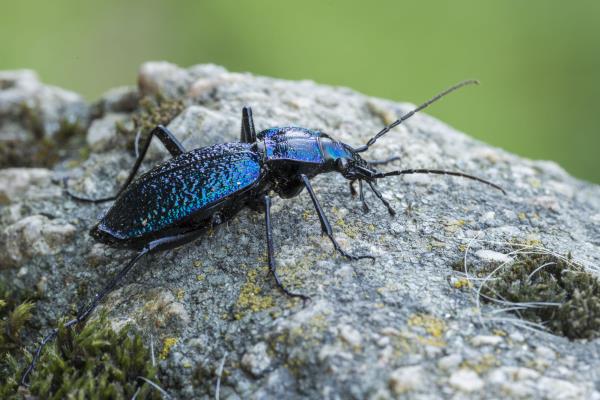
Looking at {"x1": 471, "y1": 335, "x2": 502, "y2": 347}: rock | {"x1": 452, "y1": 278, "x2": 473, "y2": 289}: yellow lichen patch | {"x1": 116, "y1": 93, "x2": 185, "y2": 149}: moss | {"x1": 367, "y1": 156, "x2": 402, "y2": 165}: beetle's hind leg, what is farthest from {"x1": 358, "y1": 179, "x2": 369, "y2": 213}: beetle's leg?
{"x1": 116, "y1": 93, "x2": 185, "y2": 149}: moss

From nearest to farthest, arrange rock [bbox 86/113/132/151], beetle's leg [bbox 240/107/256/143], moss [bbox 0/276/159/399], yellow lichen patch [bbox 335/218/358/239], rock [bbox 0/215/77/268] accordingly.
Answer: moss [bbox 0/276/159/399]
yellow lichen patch [bbox 335/218/358/239]
rock [bbox 0/215/77/268]
beetle's leg [bbox 240/107/256/143]
rock [bbox 86/113/132/151]

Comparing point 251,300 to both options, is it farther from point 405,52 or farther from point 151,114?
point 405,52

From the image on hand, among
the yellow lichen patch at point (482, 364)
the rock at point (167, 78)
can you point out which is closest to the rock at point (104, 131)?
the rock at point (167, 78)

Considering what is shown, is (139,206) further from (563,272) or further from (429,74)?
(429,74)

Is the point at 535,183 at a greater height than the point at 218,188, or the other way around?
the point at 535,183

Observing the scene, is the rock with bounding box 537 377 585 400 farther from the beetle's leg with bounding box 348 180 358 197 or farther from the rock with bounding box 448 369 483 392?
the beetle's leg with bounding box 348 180 358 197

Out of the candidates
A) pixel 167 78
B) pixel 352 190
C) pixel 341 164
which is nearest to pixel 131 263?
pixel 341 164

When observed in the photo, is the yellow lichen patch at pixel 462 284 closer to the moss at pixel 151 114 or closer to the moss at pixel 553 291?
the moss at pixel 553 291
